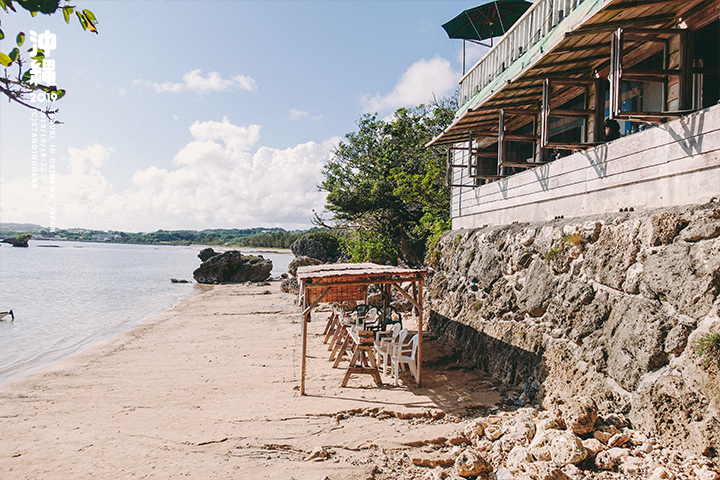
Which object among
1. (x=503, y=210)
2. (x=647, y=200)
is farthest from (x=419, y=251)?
(x=647, y=200)

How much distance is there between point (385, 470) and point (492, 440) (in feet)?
4.95

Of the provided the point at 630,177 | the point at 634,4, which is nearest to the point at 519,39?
the point at 634,4

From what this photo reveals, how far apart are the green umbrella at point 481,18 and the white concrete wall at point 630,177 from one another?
6482mm

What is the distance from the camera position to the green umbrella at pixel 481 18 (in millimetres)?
14125

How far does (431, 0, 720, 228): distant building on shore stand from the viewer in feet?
18.5

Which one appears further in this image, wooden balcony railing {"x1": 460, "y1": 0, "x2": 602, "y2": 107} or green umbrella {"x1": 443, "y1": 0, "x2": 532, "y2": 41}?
green umbrella {"x1": 443, "y1": 0, "x2": 532, "y2": 41}

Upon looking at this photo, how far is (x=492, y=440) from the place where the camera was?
5.77 metres

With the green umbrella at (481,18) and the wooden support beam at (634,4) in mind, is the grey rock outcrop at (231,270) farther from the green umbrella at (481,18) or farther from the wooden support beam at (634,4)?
the wooden support beam at (634,4)

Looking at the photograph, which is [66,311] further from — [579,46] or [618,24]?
[618,24]

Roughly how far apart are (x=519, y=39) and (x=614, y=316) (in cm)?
763

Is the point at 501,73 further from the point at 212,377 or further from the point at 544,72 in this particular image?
the point at 212,377

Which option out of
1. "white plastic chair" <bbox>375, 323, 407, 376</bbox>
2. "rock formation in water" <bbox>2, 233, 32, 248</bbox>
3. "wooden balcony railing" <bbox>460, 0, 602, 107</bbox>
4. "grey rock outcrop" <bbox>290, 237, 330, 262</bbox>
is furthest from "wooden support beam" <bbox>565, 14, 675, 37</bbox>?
"rock formation in water" <bbox>2, 233, 32, 248</bbox>

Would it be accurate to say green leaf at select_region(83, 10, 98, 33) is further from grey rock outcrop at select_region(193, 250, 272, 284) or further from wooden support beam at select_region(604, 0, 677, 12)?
grey rock outcrop at select_region(193, 250, 272, 284)

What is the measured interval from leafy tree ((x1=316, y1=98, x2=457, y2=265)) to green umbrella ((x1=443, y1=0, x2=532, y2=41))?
5091 mm
